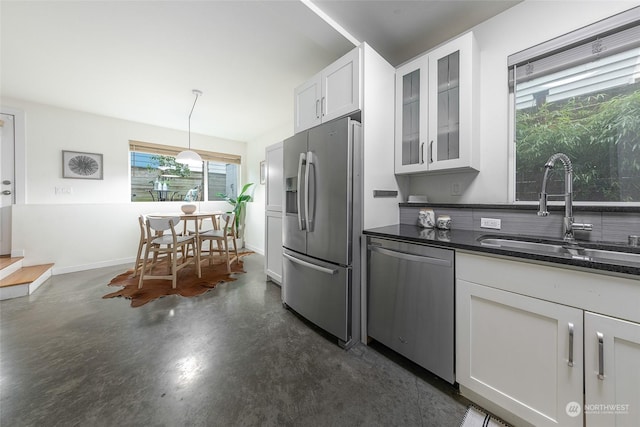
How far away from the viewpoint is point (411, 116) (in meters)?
1.94

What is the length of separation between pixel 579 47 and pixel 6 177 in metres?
6.47

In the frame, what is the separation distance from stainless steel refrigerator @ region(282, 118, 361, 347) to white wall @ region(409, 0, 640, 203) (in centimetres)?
101

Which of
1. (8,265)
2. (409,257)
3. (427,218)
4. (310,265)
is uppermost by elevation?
(427,218)

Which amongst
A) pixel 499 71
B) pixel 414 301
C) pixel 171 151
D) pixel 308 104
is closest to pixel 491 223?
pixel 414 301

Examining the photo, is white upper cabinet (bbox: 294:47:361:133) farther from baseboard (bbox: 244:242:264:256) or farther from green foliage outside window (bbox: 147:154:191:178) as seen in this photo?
green foliage outside window (bbox: 147:154:191:178)

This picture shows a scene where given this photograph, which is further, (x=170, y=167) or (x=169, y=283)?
(x=170, y=167)

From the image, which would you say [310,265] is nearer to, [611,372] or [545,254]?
[545,254]

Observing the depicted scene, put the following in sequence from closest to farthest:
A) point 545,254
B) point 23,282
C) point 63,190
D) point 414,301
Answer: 1. point 545,254
2. point 414,301
3. point 23,282
4. point 63,190

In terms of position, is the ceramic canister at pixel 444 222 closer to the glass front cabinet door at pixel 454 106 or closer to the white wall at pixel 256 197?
the glass front cabinet door at pixel 454 106

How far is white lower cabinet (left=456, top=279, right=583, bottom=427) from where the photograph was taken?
938 mm

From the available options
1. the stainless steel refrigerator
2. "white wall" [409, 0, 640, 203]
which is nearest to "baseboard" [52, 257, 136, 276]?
the stainless steel refrigerator

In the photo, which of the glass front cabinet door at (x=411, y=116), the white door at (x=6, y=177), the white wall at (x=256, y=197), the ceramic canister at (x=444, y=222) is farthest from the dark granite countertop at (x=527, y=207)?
the white door at (x=6, y=177)

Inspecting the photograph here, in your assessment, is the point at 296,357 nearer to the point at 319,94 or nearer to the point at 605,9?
the point at 319,94

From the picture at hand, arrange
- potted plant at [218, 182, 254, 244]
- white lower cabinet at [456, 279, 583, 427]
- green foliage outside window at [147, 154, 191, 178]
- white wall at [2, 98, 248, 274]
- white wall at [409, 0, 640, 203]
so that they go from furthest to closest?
potted plant at [218, 182, 254, 244]
green foliage outside window at [147, 154, 191, 178]
white wall at [2, 98, 248, 274]
white wall at [409, 0, 640, 203]
white lower cabinet at [456, 279, 583, 427]
